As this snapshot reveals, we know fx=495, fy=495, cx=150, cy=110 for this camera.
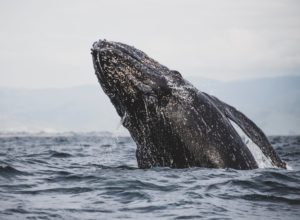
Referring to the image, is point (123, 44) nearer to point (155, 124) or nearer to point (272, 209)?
point (155, 124)

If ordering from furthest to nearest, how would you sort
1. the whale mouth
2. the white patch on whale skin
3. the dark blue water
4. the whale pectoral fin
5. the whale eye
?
the whale eye
the white patch on whale skin
the whale pectoral fin
the whale mouth
the dark blue water

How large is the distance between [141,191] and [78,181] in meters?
1.56

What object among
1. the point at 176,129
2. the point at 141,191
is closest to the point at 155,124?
the point at 176,129

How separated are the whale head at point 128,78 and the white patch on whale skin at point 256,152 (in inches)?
59.5

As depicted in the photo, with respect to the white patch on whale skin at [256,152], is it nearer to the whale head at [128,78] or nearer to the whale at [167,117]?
the whale at [167,117]

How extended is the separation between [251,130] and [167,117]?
4.79 feet

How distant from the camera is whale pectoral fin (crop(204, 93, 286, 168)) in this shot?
8422 millimetres

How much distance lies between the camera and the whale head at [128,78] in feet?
27.3

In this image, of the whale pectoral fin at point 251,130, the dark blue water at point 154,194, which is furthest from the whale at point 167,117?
the dark blue water at point 154,194

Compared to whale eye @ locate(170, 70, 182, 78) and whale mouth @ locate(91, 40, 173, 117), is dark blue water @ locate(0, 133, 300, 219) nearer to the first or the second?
whale mouth @ locate(91, 40, 173, 117)

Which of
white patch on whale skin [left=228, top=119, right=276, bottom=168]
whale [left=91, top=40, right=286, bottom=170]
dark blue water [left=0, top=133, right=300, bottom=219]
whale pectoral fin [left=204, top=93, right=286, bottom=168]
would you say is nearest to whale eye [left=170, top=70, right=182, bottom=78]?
whale [left=91, top=40, right=286, bottom=170]

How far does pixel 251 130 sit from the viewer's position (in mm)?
8500

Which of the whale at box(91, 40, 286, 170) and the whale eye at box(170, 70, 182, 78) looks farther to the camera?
the whale eye at box(170, 70, 182, 78)

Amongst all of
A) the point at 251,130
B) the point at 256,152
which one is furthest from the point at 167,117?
the point at 256,152
